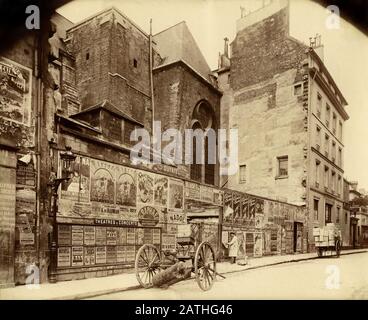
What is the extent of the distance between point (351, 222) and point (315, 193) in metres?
1.87

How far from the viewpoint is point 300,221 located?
14.8m

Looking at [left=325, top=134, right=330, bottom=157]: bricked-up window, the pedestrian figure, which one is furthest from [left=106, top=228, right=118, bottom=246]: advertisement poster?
[left=325, top=134, right=330, bottom=157]: bricked-up window

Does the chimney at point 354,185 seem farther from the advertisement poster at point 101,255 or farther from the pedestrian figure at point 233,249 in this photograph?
the advertisement poster at point 101,255

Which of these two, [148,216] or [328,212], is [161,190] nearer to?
[148,216]

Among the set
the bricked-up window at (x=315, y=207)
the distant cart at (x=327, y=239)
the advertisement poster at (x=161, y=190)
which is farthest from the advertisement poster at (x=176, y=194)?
the bricked-up window at (x=315, y=207)

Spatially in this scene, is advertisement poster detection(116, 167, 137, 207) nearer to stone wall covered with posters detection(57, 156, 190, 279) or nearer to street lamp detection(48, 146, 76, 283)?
stone wall covered with posters detection(57, 156, 190, 279)

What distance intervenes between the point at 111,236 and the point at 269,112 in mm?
7319

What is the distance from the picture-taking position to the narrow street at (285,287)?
6824mm

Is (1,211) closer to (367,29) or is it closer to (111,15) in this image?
(111,15)

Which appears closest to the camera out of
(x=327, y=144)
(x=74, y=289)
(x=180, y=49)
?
(x=74, y=289)

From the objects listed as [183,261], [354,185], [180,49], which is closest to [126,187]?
[183,261]

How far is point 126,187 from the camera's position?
8797mm

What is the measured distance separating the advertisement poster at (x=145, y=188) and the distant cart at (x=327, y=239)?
629 cm
